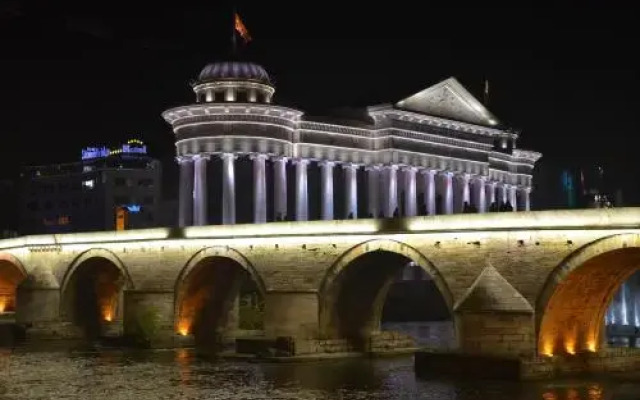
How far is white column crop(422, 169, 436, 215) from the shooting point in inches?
2699

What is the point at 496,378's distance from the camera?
31859 millimetres

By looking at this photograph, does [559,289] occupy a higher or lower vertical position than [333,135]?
lower

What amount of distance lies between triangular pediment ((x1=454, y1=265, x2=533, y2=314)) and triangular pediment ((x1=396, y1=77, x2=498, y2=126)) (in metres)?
32.9

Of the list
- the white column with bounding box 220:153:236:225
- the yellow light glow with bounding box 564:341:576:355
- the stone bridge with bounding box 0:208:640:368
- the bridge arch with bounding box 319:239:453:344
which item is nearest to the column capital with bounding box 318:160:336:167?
the white column with bounding box 220:153:236:225

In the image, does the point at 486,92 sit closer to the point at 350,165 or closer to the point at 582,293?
the point at 350,165

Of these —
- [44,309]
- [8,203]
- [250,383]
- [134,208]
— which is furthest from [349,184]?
[8,203]

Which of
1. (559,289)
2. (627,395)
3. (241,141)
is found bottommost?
(627,395)

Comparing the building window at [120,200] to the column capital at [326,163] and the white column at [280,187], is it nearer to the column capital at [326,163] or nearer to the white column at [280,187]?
the column capital at [326,163]

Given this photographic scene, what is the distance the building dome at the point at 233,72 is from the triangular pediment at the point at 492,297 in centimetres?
2808

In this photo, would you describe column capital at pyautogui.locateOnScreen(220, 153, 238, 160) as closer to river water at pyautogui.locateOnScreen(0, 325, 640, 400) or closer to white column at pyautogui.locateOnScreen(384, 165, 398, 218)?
white column at pyautogui.locateOnScreen(384, 165, 398, 218)

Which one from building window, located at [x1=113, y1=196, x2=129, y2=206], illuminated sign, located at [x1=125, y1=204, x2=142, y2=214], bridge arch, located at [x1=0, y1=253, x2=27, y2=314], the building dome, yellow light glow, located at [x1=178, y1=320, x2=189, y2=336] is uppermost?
the building dome

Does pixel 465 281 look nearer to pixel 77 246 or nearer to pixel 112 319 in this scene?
pixel 77 246

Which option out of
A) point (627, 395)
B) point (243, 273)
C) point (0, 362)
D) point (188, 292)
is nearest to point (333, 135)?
point (243, 273)

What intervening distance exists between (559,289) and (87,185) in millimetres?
75207
